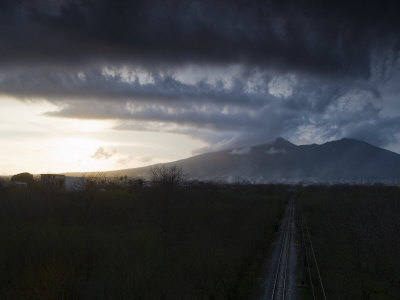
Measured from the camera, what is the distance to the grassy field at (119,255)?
19.3 m

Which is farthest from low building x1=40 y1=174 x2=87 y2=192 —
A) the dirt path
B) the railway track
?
the dirt path

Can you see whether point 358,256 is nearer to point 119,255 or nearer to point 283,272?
point 283,272

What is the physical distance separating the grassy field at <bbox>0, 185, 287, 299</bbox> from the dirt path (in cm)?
105

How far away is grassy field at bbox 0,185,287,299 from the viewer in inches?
760

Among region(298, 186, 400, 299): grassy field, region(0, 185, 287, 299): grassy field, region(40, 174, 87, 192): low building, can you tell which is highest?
region(40, 174, 87, 192): low building

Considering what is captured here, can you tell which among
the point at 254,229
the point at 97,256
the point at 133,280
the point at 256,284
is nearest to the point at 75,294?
the point at 133,280

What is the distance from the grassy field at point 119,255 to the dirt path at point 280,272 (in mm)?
1053

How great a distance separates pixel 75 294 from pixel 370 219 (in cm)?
5553

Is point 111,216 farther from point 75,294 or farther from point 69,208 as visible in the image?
point 75,294

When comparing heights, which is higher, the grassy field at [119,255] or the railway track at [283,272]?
the grassy field at [119,255]

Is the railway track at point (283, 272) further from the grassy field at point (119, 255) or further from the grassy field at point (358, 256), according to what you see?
the grassy field at point (358, 256)

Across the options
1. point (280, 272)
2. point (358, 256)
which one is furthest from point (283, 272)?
point (358, 256)

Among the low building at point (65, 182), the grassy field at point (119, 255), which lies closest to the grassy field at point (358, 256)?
Answer: the grassy field at point (119, 255)

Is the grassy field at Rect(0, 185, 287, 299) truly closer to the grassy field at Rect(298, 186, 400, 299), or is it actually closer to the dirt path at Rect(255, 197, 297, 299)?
the dirt path at Rect(255, 197, 297, 299)
